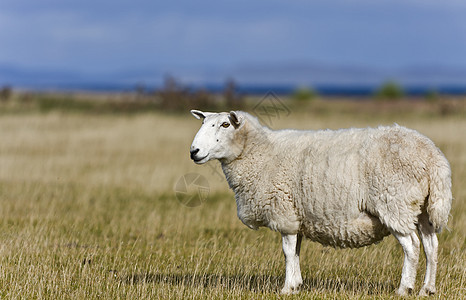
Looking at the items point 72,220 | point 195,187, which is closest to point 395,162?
point 72,220

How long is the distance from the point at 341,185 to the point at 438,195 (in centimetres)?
95

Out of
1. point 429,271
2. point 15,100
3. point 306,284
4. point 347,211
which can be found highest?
point 15,100

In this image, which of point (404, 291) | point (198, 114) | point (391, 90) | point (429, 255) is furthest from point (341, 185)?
point (391, 90)

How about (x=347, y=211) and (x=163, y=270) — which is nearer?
(x=347, y=211)

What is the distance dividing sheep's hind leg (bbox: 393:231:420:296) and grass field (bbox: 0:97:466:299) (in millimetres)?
217

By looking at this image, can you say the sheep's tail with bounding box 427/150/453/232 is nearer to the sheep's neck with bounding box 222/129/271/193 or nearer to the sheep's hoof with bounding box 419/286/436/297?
the sheep's hoof with bounding box 419/286/436/297

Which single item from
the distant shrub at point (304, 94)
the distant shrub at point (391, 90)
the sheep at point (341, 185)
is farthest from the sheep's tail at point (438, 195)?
the distant shrub at point (391, 90)

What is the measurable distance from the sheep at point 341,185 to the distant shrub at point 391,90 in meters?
73.8

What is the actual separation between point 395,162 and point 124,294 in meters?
3.10

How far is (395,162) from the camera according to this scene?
592 cm

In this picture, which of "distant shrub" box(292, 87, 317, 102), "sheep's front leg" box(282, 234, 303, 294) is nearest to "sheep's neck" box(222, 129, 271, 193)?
"sheep's front leg" box(282, 234, 303, 294)

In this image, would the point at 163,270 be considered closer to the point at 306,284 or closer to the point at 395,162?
the point at 306,284

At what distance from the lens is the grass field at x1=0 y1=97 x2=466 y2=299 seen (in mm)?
6441

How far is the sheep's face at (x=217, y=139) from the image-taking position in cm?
629
